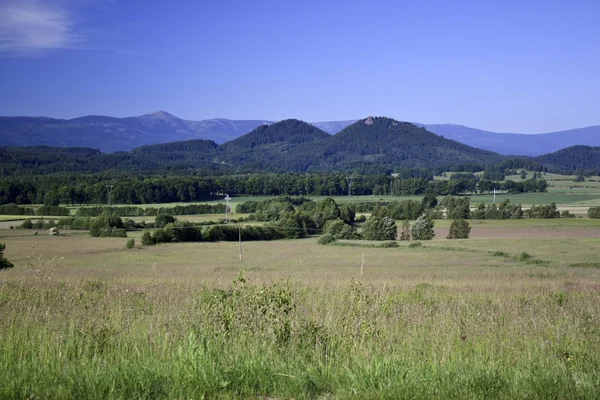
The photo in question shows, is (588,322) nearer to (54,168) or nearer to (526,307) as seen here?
(526,307)

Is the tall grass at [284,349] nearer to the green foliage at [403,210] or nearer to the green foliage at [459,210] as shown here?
the green foliage at [403,210]

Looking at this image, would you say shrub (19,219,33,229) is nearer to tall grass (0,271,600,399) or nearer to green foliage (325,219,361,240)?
green foliage (325,219,361,240)

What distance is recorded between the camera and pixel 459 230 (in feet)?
226

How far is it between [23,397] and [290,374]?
2188 millimetres

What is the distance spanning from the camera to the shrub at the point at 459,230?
67938mm

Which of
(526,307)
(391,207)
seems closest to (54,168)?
(391,207)

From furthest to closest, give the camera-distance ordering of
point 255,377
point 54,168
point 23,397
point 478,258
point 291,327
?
point 54,168, point 478,258, point 291,327, point 255,377, point 23,397

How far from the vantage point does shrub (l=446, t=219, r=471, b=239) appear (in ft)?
223

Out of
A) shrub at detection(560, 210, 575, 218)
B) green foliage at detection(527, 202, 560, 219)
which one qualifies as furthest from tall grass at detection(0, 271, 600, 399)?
shrub at detection(560, 210, 575, 218)

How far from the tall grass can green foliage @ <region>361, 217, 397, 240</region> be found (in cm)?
6297

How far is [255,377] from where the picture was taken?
514cm

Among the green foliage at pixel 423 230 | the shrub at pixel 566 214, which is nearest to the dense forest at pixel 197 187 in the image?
the shrub at pixel 566 214

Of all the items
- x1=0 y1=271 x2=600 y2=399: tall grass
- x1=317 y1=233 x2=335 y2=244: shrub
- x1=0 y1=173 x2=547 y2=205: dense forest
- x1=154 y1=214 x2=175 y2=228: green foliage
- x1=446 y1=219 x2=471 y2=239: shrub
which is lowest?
x1=317 y1=233 x2=335 y2=244: shrub

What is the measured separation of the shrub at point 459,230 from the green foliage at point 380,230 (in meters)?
6.71
